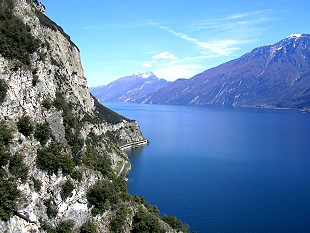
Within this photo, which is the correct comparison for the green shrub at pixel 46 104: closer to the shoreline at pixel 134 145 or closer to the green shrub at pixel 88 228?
the green shrub at pixel 88 228

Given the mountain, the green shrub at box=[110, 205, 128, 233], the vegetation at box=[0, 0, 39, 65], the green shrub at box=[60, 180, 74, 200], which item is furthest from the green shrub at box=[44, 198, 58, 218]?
the vegetation at box=[0, 0, 39, 65]

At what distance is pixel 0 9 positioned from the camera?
46.9 meters

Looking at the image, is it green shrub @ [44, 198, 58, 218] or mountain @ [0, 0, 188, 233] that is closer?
mountain @ [0, 0, 188, 233]

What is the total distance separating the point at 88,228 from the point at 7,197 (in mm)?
11045

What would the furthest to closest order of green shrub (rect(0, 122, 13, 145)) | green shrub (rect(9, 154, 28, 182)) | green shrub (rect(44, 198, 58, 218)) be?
1. green shrub (rect(44, 198, 58, 218))
2. green shrub (rect(9, 154, 28, 182))
3. green shrub (rect(0, 122, 13, 145))

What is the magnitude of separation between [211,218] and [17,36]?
4811 centimetres

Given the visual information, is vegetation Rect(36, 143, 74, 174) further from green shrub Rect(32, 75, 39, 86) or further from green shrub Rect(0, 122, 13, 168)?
green shrub Rect(32, 75, 39, 86)

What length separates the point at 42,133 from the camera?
138 feet

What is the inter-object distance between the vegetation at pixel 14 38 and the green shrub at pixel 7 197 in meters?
15.6

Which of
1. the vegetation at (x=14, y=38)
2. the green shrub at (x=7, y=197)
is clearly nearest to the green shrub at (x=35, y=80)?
the vegetation at (x=14, y=38)

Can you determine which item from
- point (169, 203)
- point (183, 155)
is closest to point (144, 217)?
point (169, 203)

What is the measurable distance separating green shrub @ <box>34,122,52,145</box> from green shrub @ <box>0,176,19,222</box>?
672 centimetres

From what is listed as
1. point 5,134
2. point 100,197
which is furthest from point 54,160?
point 100,197

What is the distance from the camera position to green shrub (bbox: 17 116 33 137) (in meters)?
40.1
